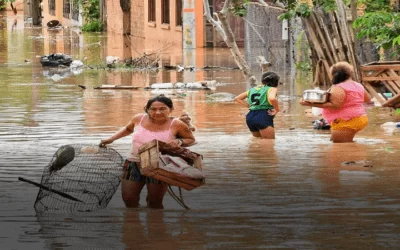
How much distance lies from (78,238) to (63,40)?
143ft

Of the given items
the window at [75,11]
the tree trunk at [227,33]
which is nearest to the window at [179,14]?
the window at [75,11]

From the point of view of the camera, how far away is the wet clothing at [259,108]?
14891 millimetres

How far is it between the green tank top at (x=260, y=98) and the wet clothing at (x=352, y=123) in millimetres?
948

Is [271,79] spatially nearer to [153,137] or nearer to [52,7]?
[153,137]

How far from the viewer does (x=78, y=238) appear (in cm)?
907

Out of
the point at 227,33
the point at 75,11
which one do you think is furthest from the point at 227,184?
the point at 75,11

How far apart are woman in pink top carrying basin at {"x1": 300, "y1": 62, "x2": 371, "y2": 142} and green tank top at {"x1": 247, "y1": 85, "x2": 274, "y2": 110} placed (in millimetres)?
747

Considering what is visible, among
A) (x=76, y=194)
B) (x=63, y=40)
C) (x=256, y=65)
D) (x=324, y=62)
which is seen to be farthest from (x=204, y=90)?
(x=63, y=40)

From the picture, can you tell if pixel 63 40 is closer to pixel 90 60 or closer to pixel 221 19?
pixel 90 60

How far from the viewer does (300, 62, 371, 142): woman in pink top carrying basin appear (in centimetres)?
1410

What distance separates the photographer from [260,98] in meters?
14.9

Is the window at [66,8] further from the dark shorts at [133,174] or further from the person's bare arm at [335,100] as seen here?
the dark shorts at [133,174]

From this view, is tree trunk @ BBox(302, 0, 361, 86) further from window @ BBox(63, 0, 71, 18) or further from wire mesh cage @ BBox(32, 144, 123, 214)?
window @ BBox(63, 0, 71, 18)

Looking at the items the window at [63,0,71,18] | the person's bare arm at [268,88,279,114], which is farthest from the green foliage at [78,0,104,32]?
the person's bare arm at [268,88,279,114]
